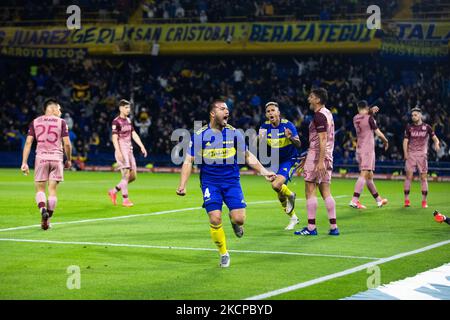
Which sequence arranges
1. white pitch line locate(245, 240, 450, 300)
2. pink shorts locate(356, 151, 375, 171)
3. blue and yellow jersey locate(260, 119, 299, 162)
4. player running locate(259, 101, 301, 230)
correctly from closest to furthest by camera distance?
white pitch line locate(245, 240, 450, 300), player running locate(259, 101, 301, 230), blue and yellow jersey locate(260, 119, 299, 162), pink shorts locate(356, 151, 375, 171)

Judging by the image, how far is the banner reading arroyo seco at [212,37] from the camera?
1606 inches

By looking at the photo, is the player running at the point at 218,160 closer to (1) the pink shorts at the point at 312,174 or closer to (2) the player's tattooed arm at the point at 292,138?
(1) the pink shorts at the point at 312,174

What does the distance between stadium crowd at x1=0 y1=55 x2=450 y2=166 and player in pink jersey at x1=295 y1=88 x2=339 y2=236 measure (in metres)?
22.9

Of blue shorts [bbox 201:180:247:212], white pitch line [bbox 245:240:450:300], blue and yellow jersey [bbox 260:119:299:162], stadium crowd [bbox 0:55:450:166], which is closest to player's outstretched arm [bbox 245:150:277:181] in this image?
blue shorts [bbox 201:180:247:212]

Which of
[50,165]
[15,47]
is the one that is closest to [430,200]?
[50,165]

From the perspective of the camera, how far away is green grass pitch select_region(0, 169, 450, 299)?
9422 mm

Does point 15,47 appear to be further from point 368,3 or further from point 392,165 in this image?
point 392,165

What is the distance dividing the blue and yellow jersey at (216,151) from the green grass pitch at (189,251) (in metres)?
1.25

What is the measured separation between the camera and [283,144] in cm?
1555

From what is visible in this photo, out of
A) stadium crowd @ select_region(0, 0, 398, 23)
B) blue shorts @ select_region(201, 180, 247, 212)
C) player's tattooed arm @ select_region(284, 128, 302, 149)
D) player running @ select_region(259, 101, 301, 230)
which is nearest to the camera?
blue shorts @ select_region(201, 180, 247, 212)

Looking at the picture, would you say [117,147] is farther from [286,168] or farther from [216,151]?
[216,151]

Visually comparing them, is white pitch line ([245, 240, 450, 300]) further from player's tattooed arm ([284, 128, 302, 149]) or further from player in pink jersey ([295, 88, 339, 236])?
player's tattooed arm ([284, 128, 302, 149])

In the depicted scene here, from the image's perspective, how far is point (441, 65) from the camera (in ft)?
138

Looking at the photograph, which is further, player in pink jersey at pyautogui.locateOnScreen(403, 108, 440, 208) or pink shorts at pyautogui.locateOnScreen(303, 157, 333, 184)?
player in pink jersey at pyautogui.locateOnScreen(403, 108, 440, 208)
